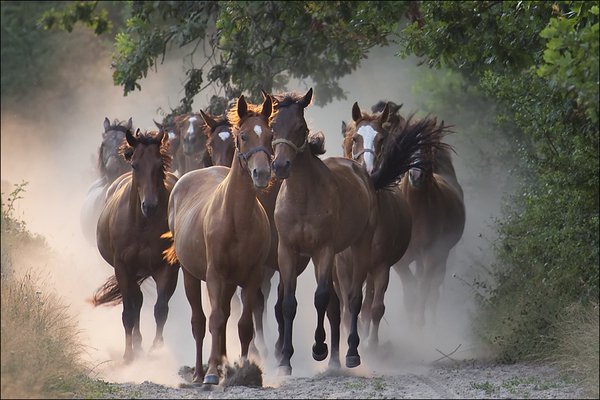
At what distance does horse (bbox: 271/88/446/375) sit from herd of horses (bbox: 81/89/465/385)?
0.04 feet

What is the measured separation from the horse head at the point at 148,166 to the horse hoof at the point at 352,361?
252 cm

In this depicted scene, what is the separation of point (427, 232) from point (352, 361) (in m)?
4.53

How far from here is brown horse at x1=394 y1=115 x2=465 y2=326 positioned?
17803 millimetres

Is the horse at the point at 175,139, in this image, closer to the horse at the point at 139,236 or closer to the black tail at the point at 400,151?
the black tail at the point at 400,151

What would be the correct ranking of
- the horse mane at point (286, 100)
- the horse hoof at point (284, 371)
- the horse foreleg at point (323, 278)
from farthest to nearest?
the horse foreleg at point (323, 278)
the horse mane at point (286, 100)
the horse hoof at point (284, 371)

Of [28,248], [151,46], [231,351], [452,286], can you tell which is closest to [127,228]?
[231,351]

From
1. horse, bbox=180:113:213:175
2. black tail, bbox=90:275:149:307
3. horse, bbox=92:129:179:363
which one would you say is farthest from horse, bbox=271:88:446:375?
horse, bbox=180:113:213:175

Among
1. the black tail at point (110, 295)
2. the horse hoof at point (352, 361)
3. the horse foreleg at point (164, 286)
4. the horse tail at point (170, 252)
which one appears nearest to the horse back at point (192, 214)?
the horse tail at point (170, 252)

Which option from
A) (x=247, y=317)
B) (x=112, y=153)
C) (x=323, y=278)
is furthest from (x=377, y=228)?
(x=112, y=153)

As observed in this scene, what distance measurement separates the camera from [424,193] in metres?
17.9

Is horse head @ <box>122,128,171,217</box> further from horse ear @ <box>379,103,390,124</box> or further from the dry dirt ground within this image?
horse ear @ <box>379,103,390,124</box>

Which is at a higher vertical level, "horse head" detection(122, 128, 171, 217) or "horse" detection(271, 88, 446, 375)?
"horse head" detection(122, 128, 171, 217)

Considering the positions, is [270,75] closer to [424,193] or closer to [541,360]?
[424,193]

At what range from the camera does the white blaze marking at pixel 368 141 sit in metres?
15.6
